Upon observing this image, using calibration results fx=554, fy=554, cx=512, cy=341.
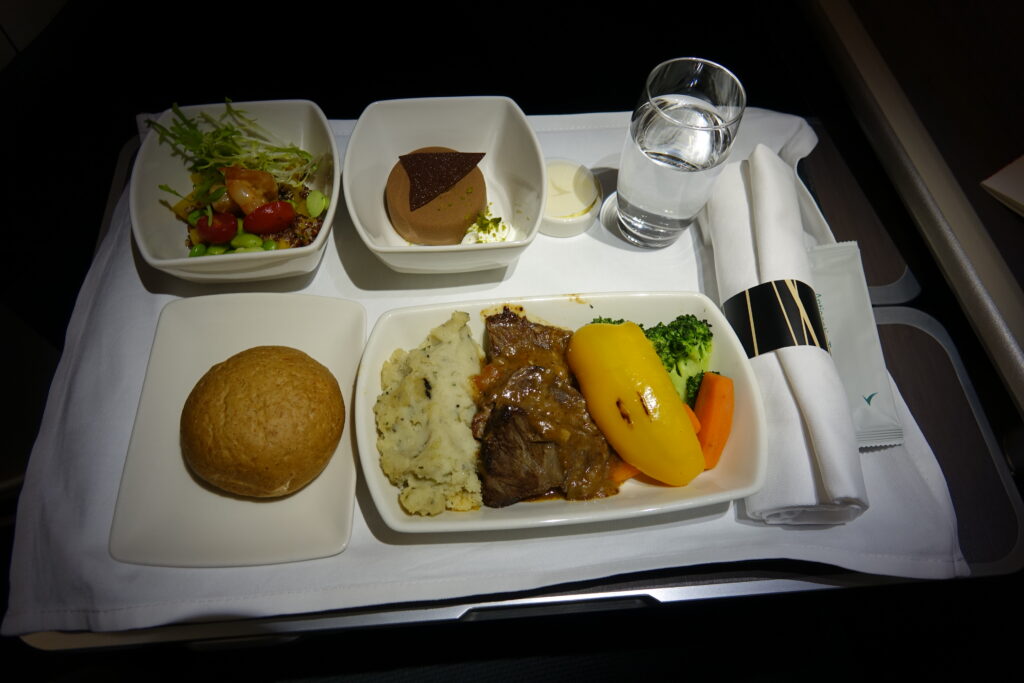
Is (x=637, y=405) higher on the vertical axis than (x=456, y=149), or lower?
lower

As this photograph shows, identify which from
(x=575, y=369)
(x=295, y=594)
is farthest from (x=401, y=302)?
(x=295, y=594)

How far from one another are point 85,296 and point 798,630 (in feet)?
10.8

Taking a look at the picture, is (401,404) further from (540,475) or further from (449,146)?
(449,146)

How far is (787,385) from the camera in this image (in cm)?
188

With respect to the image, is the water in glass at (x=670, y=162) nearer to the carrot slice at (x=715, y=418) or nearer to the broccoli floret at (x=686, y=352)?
the broccoli floret at (x=686, y=352)

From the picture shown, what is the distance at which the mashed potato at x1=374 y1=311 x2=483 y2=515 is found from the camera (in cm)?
167

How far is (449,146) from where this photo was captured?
8.02 feet

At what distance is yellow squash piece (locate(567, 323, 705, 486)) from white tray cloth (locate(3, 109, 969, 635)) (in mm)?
276

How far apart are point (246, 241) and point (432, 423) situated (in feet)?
3.42

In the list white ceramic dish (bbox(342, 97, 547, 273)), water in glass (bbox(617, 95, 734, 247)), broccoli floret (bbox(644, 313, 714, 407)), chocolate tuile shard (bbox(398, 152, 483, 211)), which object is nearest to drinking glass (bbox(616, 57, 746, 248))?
water in glass (bbox(617, 95, 734, 247))

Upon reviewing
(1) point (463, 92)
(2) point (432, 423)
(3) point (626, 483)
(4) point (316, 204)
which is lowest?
(3) point (626, 483)

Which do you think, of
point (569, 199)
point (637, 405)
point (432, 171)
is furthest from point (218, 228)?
point (637, 405)

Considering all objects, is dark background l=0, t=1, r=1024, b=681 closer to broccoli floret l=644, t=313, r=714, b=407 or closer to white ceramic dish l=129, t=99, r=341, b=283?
broccoli floret l=644, t=313, r=714, b=407

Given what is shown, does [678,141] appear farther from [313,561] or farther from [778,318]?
[313,561]
